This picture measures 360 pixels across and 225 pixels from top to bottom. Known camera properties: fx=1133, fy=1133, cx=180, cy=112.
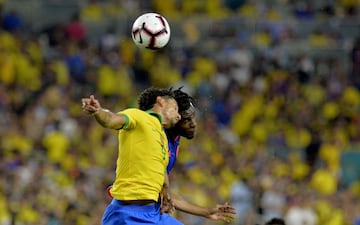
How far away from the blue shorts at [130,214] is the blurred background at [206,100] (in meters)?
6.19

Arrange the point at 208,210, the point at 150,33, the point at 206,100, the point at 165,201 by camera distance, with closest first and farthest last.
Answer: the point at 165,201 → the point at 208,210 → the point at 150,33 → the point at 206,100

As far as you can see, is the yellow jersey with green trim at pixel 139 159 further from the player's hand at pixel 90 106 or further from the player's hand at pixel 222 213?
the player's hand at pixel 222 213

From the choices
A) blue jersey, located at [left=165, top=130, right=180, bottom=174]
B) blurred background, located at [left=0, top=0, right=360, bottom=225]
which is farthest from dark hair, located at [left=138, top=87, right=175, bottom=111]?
blurred background, located at [left=0, top=0, right=360, bottom=225]

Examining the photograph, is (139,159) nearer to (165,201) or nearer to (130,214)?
(130,214)

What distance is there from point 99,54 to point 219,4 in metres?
4.00

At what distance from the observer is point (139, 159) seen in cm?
885

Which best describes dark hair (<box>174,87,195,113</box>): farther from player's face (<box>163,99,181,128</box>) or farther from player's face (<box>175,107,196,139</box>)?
player's face (<box>163,99,181,128</box>)

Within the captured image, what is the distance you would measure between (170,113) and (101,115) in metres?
0.99

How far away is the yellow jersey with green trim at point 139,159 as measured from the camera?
29.0 feet

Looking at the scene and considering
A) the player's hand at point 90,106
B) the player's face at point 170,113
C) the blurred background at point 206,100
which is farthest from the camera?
the blurred background at point 206,100

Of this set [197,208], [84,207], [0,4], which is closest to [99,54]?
[0,4]

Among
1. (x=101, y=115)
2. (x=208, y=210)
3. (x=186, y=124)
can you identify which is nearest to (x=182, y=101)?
(x=186, y=124)

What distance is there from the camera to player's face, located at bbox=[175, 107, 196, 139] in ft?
30.7

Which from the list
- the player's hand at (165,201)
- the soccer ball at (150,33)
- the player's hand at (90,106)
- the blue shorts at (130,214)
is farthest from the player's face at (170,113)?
the player's hand at (90,106)
